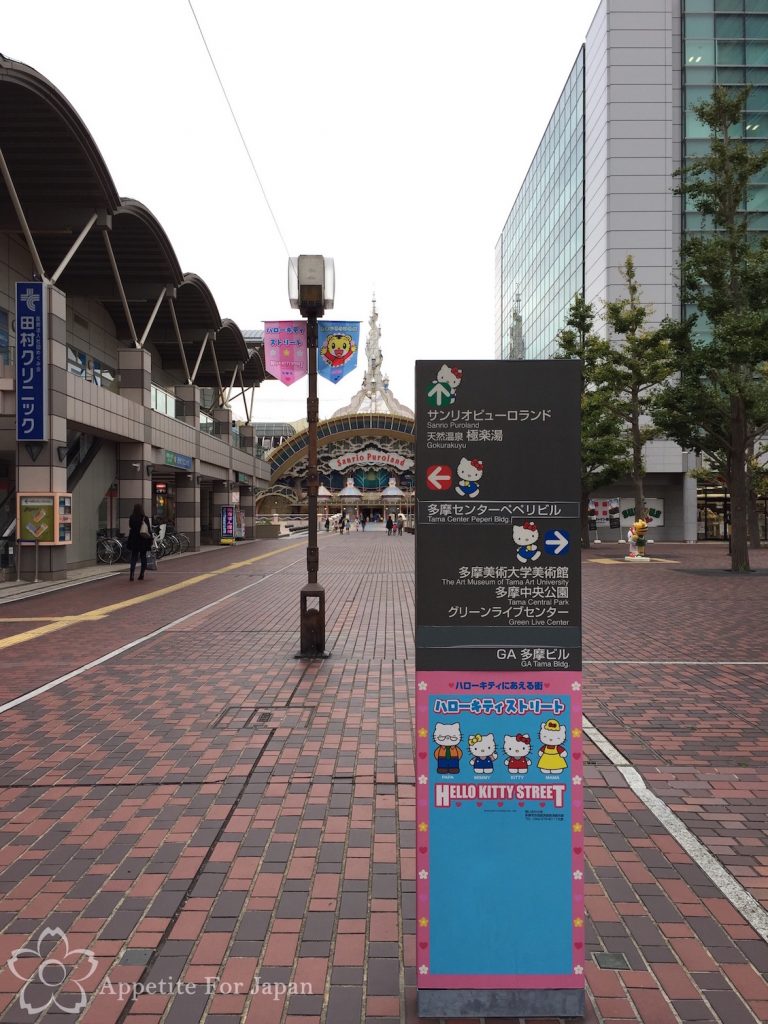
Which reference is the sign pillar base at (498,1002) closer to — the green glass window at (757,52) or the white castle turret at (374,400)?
the green glass window at (757,52)

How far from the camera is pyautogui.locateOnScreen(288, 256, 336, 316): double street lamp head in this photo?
28.9 feet

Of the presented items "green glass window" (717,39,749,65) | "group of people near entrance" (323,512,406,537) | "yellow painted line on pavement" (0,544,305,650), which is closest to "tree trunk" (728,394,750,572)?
"yellow painted line on pavement" (0,544,305,650)

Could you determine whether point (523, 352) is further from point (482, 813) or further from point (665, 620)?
point (482, 813)

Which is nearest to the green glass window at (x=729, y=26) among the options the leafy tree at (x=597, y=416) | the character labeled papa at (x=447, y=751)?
the leafy tree at (x=597, y=416)

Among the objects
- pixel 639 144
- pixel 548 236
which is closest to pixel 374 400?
pixel 548 236

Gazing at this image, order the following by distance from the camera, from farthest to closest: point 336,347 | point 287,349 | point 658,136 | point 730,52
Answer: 1. point 730,52
2. point 658,136
3. point 287,349
4. point 336,347

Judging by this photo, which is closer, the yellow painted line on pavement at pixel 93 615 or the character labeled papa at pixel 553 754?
the character labeled papa at pixel 553 754

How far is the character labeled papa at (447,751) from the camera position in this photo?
258cm

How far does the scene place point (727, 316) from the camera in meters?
18.5

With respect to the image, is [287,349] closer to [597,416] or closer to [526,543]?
[526,543]

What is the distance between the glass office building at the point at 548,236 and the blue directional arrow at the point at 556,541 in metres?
46.0

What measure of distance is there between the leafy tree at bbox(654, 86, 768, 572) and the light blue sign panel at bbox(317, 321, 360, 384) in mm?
12878

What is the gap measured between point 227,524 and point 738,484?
2469 centimetres

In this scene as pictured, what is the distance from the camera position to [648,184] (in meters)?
39.4
